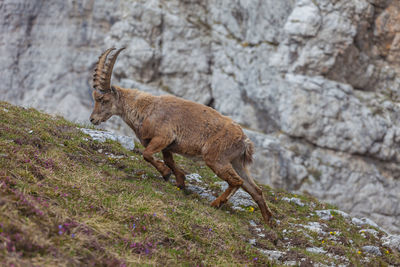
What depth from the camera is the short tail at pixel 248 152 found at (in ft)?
31.4

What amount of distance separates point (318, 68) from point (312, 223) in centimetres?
1654

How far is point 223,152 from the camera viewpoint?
9227mm

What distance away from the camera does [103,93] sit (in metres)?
10.5

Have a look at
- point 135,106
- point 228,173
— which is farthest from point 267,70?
point 228,173

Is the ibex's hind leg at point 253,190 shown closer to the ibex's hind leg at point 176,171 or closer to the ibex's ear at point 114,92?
the ibex's hind leg at point 176,171

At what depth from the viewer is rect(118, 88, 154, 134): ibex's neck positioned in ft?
32.7

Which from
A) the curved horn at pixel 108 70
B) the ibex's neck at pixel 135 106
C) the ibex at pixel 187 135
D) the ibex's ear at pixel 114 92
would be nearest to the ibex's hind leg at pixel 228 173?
the ibex at pixel 187 135

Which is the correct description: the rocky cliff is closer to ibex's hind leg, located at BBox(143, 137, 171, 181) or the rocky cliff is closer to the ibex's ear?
the ibex's ear

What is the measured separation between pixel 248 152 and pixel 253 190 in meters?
0.95

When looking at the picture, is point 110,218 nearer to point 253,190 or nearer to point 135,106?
point 253,190

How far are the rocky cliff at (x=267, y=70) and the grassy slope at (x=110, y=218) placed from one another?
553 inches

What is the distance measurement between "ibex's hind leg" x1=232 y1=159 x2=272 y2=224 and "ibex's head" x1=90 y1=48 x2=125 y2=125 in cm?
363

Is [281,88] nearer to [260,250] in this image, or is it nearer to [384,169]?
[384,169]

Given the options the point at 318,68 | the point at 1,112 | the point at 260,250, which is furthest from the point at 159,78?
the point at 260,250
